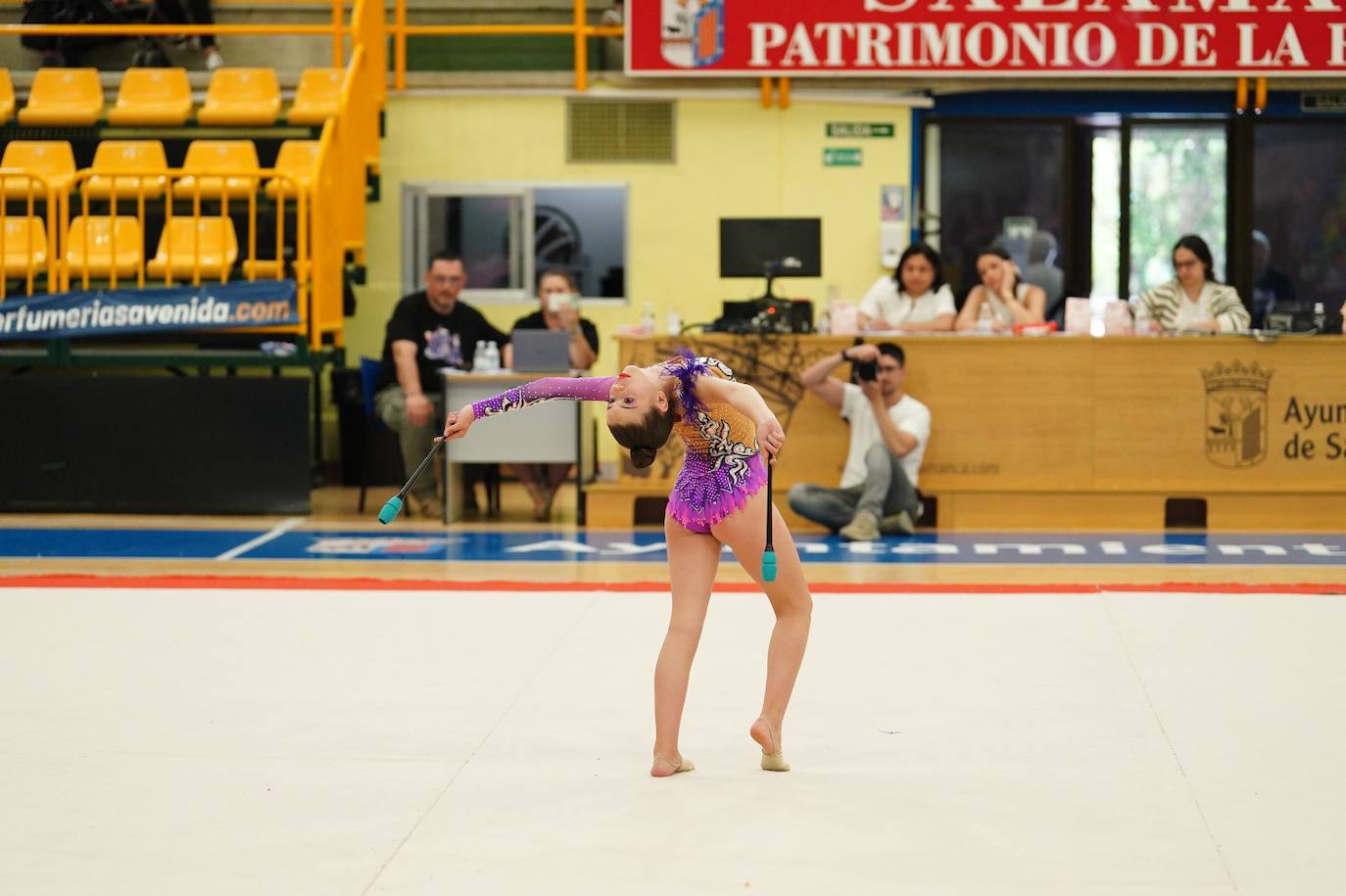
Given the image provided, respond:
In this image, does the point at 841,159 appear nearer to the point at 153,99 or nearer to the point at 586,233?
the point at 586,233

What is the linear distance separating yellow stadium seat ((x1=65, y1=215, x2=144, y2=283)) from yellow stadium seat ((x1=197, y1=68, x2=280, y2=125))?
4.08ft

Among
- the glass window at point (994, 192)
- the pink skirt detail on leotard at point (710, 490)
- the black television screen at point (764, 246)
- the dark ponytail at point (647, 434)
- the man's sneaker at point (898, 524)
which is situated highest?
the glass window at point (994, 192)

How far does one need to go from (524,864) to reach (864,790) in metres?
1.14

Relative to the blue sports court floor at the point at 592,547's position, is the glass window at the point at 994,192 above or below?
above

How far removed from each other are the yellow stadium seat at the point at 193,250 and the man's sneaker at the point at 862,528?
186 inches

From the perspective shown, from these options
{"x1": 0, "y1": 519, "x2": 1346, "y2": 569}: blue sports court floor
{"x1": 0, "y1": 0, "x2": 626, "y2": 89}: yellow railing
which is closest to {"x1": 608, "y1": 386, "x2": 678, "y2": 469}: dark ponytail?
{"x1": 0, "y1": 519, "x2": 1346, "y2": 569}: blue sports court floor

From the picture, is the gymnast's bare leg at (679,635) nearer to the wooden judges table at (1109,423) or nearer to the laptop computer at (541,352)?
the wooden judges table at (1109,423)

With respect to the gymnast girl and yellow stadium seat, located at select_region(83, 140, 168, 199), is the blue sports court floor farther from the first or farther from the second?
the gymnast girl

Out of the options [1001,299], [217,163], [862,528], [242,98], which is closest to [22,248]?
[217,163]

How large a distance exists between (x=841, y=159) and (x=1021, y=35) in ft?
5.62

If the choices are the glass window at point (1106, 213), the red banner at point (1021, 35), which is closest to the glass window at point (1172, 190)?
the glass window at point (1106, 213)

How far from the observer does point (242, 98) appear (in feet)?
44.7

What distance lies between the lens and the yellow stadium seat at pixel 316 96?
Answer: 522 inches

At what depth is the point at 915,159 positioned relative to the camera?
1410 centimetres
